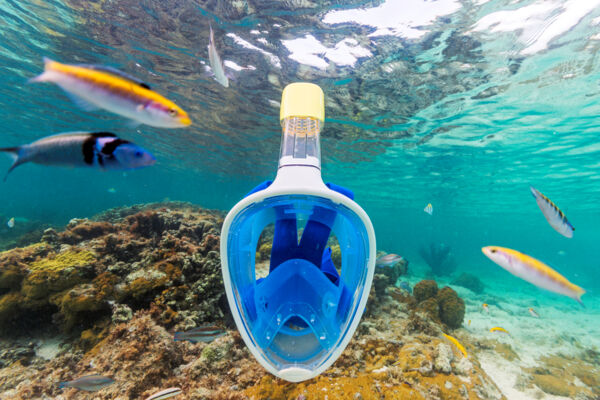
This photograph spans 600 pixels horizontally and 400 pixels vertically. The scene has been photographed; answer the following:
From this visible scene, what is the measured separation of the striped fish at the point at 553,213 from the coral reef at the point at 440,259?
Answer: 2133cm

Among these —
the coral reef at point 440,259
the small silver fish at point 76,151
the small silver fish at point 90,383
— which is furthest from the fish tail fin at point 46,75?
the coral reef at point 440,259

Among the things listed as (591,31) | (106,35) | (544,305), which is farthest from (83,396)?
(544,305)

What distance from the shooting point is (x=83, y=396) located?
9.96 ft

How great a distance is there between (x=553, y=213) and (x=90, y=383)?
595cm

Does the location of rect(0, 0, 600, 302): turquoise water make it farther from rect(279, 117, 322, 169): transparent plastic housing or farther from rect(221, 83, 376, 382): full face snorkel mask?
rect(279, 117, 322, 169): transparent plastic housing

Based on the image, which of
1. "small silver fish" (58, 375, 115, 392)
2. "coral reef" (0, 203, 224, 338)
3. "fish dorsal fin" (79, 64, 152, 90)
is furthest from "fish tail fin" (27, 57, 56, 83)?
"coral reef" (0, 203, 224, 338)

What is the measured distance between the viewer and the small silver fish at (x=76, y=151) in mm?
1444

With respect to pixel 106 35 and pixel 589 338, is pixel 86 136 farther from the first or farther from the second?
pixel 589 338

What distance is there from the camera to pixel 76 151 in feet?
4.77

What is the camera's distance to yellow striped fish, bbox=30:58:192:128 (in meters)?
1.58

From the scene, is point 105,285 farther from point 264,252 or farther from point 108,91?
point 264,252

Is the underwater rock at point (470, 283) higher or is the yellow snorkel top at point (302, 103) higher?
the yellow snorkel top at point (302, 103)

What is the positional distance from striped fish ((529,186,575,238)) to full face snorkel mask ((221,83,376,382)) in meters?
2.66

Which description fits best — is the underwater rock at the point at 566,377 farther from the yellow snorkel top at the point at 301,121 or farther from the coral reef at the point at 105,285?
the yellow snorkel top at the point at 301,121
